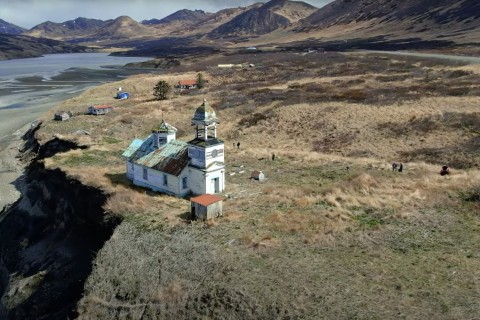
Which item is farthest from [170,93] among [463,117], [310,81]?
[463,117]

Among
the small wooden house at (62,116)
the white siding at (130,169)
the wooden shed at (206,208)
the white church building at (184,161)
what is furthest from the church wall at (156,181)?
the small wooden house at (62,116)

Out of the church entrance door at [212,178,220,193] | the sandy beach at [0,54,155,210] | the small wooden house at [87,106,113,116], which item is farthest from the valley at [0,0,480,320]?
the small wooden house at [87,106,113,116]

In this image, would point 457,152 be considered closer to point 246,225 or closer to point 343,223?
point 343,223

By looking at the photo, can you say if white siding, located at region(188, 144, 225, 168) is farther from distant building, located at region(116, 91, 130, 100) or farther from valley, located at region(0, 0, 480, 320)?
distant building, located at region(116, 91, 130, 100)

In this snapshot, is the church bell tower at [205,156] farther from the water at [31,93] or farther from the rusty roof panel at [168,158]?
the water at [31,93]

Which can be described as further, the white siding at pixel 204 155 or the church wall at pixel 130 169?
the church wall at pixel 130 169
